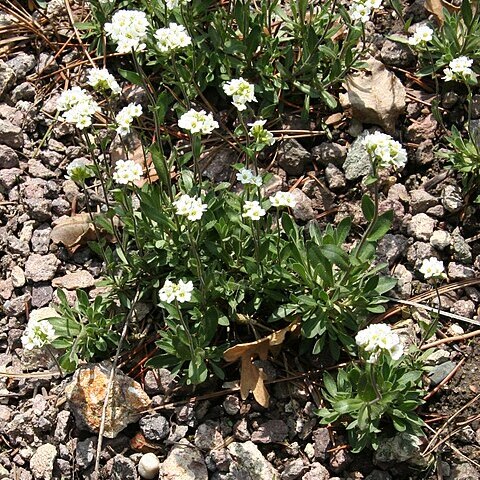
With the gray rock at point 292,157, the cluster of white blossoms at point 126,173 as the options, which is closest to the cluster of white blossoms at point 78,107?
the cluster of white blossoms at point 126,173

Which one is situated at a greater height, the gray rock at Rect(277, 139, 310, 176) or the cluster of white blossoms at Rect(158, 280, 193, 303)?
the cluster of white blossoms at Rect(158, 280, 193, 303)

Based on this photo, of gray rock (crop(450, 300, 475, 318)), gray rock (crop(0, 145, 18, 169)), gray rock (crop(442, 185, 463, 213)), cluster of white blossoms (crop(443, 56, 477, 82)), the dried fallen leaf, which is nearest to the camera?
gray rock (crop(450, 300, 475, 318))

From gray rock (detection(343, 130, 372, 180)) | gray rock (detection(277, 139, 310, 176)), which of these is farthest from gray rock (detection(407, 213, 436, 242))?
gray rock (detection(277, 139, 310, 176))

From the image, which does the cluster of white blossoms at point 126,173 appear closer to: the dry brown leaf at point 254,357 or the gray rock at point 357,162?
the dry brown leaf at point 254,357

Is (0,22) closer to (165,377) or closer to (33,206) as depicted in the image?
(33,206)

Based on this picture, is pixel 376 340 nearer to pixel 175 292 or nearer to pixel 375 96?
pixel 175 292

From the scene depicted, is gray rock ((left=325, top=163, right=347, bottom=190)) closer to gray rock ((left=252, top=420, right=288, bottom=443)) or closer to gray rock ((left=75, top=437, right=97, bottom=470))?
gray rock ((left=252, top=420, right=288, bottom=443))

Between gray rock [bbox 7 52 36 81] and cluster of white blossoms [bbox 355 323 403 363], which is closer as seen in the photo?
cluster of white blossoms [bbox 355 323 403 363]

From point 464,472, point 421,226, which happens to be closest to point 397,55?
point 421,226
